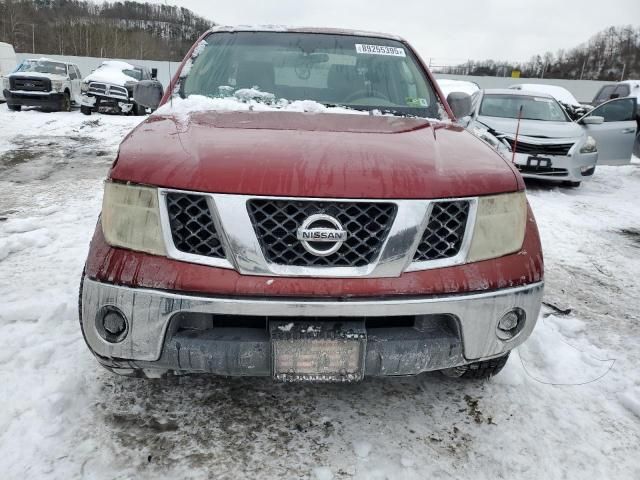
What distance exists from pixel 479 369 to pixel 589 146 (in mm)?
6739

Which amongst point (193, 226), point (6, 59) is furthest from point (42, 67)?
point (193, 226)

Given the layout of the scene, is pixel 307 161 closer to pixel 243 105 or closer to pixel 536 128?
pixel 243 105

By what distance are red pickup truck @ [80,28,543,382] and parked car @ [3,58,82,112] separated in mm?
15810

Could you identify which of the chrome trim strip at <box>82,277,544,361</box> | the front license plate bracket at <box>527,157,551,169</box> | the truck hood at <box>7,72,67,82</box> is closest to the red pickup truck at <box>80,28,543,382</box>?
the chrome trim strip at <box>82,277,544,361</box>

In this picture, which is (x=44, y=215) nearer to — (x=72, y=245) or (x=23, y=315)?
(x=72, y=245)

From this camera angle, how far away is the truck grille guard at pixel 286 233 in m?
1.71

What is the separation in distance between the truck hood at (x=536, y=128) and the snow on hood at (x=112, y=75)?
11.9 metres

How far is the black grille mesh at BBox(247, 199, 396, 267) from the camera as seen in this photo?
172cm

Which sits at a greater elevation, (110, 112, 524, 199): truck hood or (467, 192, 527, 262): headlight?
(110, 112, 524, 199): truck hood

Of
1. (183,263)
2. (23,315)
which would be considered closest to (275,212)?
(183,263)

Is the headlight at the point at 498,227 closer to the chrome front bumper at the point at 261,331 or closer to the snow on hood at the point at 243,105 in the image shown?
the chrome front bumper at the point at 261,331

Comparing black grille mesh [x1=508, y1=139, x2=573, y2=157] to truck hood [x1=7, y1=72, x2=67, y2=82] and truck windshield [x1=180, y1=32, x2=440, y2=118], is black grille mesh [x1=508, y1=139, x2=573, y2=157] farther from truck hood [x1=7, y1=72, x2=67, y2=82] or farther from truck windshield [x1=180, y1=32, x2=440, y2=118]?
truck hood [x1=7, y1=72, x2=67, y2=82]

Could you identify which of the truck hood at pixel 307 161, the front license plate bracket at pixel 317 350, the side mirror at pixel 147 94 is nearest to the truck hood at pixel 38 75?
the side mirror at pixel 147 94

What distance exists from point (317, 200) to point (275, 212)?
15 cm
